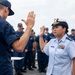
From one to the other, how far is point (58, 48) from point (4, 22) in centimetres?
Result: 139

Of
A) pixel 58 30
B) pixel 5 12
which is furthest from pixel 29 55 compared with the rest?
pixel 5 12

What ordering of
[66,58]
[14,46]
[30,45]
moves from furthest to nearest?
[30,45]
[66,58]
[14,46]

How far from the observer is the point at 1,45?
3.23 meters

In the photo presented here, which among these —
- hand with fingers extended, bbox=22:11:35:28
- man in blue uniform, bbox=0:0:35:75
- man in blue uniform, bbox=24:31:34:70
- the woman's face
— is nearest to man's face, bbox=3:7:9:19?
man in blue uniform, bbox=0:0:35:75

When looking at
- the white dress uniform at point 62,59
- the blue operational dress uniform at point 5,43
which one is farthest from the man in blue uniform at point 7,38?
the white dress uniform at point 62,59

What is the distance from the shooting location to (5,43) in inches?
127

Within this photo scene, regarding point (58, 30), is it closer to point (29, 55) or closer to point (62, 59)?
point (62, 59)

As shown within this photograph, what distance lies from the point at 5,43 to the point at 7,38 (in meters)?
0.12

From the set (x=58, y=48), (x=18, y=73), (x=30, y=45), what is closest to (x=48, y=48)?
(x=58, y=48)

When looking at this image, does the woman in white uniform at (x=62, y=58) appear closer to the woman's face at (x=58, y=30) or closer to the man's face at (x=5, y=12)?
the woman's face at (x=58, y=30)

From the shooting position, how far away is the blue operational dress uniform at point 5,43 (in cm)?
314

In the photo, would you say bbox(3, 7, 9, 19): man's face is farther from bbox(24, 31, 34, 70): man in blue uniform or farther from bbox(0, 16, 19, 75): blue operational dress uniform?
bbox(24, 31, 34, 70): man in blue uniform

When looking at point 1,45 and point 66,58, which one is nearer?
point 1,45

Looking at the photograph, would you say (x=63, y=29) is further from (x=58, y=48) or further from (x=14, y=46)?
(x=14, y=46)
